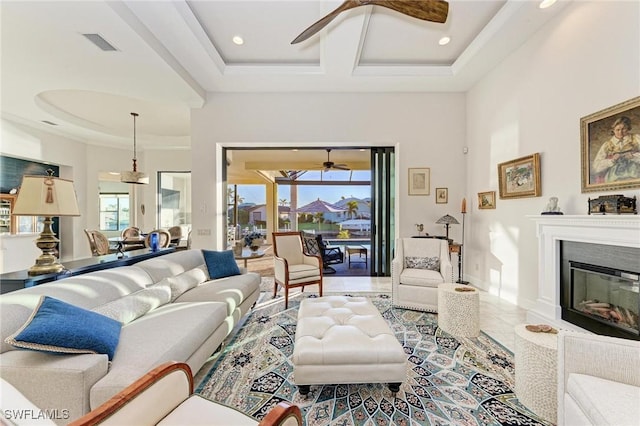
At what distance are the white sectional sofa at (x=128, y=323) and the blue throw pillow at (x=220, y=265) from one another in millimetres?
100

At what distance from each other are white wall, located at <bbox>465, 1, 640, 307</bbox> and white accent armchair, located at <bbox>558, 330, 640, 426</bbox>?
1804 mm

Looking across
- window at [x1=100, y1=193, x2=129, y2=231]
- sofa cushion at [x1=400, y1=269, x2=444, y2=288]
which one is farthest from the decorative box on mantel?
window at [x1=100, y1=193, x2=129, y2=231]

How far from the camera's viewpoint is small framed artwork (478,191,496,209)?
13.9 ft

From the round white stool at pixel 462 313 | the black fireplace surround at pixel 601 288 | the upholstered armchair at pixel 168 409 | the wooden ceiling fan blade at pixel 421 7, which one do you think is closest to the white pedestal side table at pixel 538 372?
the round white stool at pixel 462 313

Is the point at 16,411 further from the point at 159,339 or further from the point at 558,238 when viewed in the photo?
the point at 558,238

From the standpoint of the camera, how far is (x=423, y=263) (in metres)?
3.88

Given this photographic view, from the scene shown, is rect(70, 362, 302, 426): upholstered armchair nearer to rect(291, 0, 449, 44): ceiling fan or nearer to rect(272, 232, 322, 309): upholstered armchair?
rect(272, 232, 322, 309): upholstered armchair

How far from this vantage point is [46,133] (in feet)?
20.9

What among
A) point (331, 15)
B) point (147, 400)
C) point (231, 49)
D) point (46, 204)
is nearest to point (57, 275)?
point (46, 204)

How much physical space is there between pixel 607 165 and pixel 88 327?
13.7ft

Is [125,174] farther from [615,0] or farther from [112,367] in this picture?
[615,0]

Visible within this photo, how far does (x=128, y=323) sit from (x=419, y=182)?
180 inches

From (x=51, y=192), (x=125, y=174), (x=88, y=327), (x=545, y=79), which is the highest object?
(x=545, y=79)

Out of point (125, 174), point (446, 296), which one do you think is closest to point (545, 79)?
point (446, 296)
